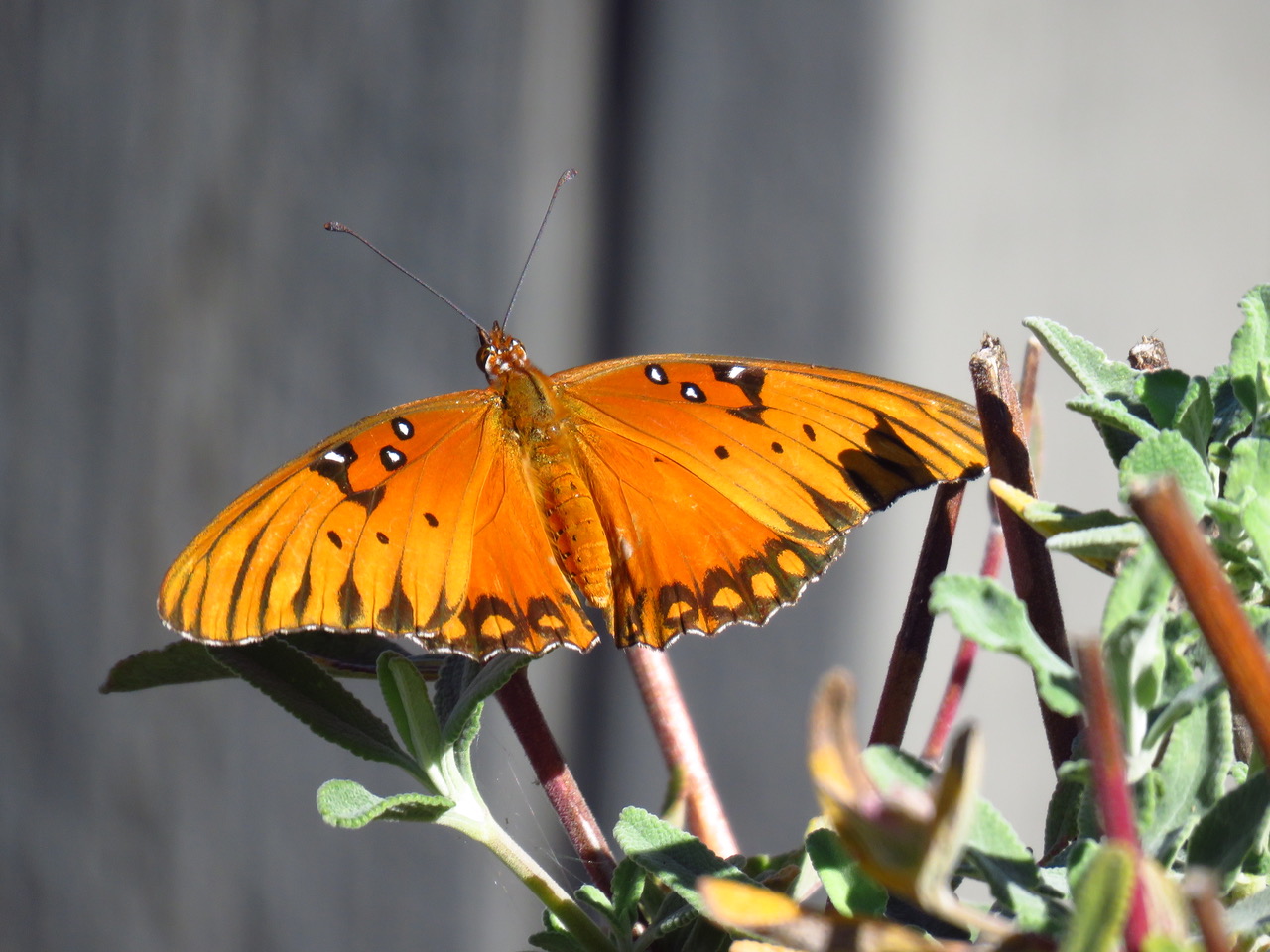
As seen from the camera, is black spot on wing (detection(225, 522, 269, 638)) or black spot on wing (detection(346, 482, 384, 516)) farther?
black spot on wing (detection(346, 482, 384, 516))

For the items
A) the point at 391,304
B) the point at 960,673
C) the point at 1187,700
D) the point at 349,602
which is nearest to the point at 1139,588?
the point at 1187,700

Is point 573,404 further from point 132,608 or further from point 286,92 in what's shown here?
point 132,608

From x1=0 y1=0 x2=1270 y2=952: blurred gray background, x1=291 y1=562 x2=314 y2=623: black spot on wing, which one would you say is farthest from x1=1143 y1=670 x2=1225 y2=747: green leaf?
x1=0 y1=0 x2=1270 y2=952: blurred gray background

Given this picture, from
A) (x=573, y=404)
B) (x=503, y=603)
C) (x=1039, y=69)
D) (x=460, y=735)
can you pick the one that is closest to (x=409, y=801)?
(x=460, y=735)

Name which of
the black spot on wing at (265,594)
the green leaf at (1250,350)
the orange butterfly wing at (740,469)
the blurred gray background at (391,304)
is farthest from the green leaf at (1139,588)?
the blurred gray background at (391,304)

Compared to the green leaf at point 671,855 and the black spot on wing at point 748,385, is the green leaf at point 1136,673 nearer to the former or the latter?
the green leaf at point 671,855

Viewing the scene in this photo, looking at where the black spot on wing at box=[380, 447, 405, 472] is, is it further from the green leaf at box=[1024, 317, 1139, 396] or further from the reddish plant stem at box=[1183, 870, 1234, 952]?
the reddish plant stem at box=[1183, 870, 1234, 952]

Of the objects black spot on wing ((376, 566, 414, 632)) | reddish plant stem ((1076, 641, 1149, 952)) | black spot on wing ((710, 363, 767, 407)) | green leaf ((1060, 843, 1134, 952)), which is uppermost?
black spot on wing ((710, 363, 767, 407))

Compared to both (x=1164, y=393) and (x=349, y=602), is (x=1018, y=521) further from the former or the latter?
(x=349, y=602)
